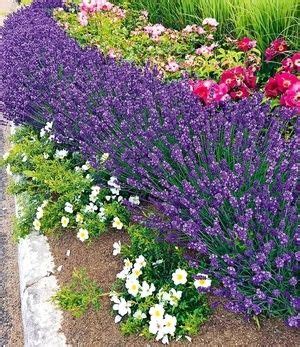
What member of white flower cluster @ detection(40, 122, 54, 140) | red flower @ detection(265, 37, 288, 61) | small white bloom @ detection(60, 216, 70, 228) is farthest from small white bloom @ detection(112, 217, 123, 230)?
red flower @ detection(265, 37, 288, 61)

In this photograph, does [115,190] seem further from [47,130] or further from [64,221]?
[47,130]

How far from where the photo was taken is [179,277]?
2326mm

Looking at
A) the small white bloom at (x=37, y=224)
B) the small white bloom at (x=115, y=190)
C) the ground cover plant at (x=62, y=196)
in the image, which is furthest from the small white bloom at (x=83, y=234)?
the small white bloom at (x=37, y=224)

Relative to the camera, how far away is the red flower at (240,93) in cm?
333

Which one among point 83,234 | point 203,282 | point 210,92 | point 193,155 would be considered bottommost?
point 83,234

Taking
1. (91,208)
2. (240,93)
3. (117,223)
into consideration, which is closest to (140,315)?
(117,223)

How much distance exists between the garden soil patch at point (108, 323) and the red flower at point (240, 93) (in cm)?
116

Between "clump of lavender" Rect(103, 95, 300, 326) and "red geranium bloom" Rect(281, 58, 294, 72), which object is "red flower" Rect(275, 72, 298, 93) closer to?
"red geranium bloom" Rect(281, 58, 294, 72)

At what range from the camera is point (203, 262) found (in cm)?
231

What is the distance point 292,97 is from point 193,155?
2.94 feet

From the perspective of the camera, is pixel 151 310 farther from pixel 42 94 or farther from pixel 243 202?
pixel 42 94

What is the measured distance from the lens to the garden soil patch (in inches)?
85.4

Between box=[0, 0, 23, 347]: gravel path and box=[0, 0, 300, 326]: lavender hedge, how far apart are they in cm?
90

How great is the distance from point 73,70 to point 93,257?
1.62 metres
